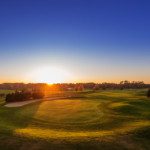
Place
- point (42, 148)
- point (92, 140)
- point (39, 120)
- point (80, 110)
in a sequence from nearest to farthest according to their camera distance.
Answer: point (42, 148) → point (92, 140) → point (39, 120) → point (80, 110)

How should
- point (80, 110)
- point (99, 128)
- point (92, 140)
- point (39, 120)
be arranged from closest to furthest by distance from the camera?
point (92, 140) → point (99, 128) → point (39, 120) → point (80, 110)

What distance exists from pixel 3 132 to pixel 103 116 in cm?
2152

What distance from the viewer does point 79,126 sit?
4341 centimetres

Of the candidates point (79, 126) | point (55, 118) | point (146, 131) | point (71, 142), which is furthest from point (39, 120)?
point (146, 131)

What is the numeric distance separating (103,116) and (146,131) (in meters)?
13.5

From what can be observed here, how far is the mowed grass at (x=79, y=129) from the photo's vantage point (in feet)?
107

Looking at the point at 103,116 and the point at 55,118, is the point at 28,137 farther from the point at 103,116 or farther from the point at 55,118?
the point at 103,116

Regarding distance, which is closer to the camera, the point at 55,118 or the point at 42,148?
the point at 42,148

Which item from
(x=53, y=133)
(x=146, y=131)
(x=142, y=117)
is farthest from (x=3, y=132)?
(x=142, y=117)

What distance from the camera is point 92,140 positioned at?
33.6m

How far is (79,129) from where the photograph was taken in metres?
41.5

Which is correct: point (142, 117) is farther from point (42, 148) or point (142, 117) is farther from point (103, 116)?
point (42, 148)

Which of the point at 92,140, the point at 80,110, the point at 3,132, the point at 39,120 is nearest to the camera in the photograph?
the point at 92,140

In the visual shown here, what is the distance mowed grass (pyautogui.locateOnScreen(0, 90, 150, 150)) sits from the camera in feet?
107
